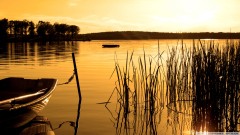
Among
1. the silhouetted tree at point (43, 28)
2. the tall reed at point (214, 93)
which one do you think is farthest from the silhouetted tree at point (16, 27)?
the tall reed at point (214, 93)

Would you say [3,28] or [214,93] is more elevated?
[3,28]

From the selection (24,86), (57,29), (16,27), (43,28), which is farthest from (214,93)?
(57,29)

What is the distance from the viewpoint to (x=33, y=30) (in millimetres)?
130625

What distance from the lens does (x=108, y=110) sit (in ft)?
26.9

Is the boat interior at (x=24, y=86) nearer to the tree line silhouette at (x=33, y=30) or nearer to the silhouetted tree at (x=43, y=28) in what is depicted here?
the tree line silhouette at (x=33, y=30)

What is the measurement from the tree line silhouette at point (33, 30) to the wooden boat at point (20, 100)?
115914 millimetres

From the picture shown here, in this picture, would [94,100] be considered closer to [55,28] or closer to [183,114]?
[183,114]

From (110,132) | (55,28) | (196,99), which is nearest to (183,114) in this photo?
(196,99)

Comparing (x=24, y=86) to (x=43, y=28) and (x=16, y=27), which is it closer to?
(x=16, y=27)

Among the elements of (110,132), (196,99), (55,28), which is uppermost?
(55,28)

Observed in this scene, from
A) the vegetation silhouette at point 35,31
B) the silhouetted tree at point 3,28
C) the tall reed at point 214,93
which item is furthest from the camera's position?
the vegetation silhouette at point 35,31

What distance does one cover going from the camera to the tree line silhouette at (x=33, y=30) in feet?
391

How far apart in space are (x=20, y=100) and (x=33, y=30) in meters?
135

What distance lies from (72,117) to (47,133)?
145cm
